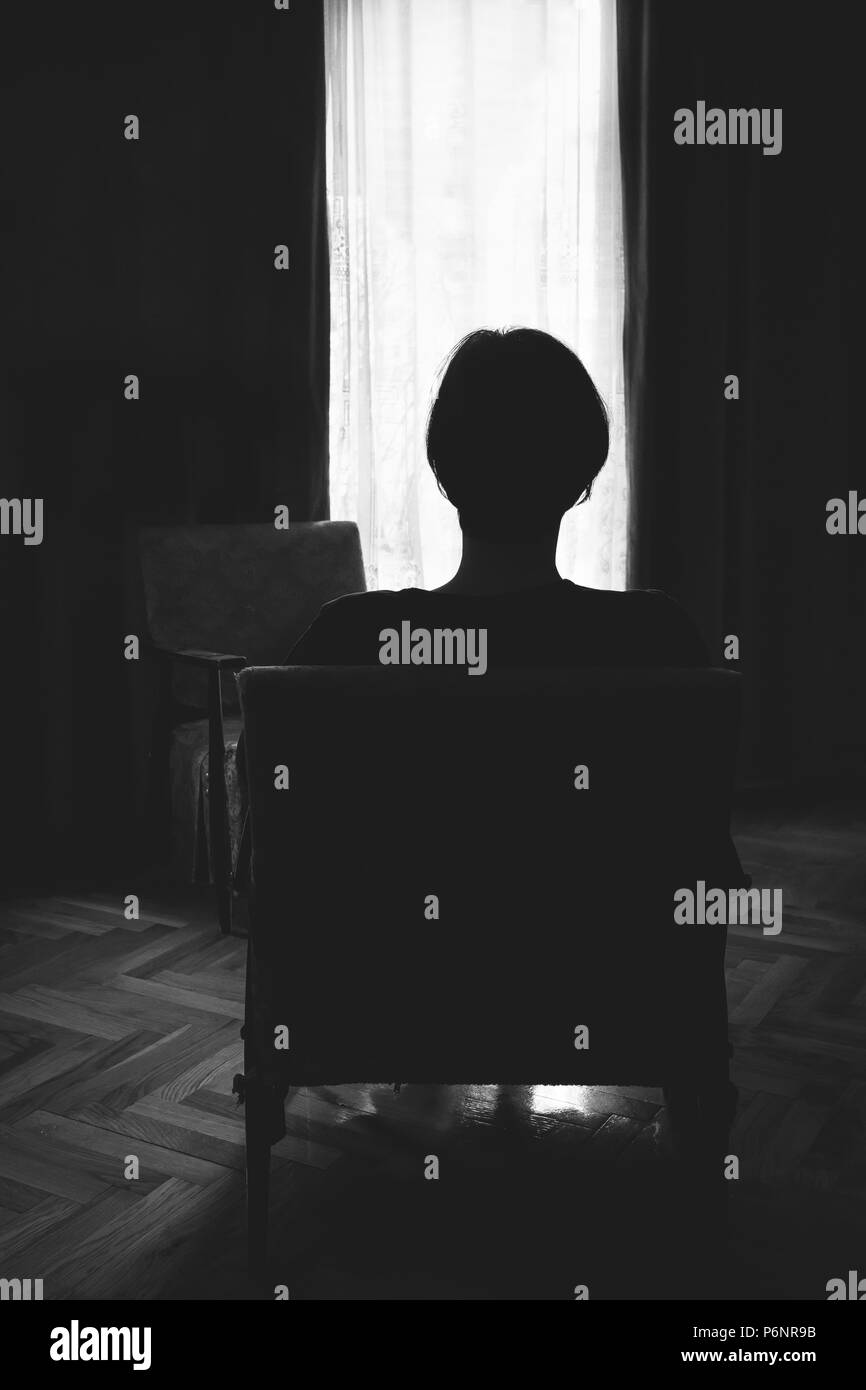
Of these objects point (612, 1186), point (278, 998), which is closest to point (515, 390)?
point (278, 998)

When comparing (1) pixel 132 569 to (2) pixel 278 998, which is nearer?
(2) pixel 278 998

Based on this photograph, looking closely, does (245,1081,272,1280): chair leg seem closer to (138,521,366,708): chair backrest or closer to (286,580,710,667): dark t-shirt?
(286,580,710,667): dark t-shirt

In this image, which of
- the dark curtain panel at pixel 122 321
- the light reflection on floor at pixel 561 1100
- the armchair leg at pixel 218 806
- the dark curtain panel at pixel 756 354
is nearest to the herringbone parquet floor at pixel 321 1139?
the light reflection on floor at pixel 561 1100

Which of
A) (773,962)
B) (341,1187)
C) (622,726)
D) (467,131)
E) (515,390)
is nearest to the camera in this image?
(622,726)

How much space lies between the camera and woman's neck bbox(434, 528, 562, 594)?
4.79ft

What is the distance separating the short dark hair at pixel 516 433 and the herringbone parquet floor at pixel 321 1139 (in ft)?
3.22

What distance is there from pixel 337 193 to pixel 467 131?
1.38 ft

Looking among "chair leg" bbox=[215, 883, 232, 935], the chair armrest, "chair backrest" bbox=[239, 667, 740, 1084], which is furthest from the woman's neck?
"chair leg" bbox=[215, 883, 232, 935]

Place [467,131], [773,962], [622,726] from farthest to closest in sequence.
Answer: [467,131] → [773,962] → [622,726]

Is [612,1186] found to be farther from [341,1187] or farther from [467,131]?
[467,131]

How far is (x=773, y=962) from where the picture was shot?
8.65 ft

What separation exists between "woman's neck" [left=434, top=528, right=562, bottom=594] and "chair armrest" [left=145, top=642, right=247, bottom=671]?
1.31 m

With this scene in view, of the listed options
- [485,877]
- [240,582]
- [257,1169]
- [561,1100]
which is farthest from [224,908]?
[485,877]

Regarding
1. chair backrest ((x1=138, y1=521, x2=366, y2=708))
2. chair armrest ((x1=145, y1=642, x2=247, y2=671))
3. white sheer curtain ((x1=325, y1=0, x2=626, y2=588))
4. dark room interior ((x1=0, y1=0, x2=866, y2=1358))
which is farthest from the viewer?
white sheer curtain ((x1=325, y1=0, x2=626, y2=588))
